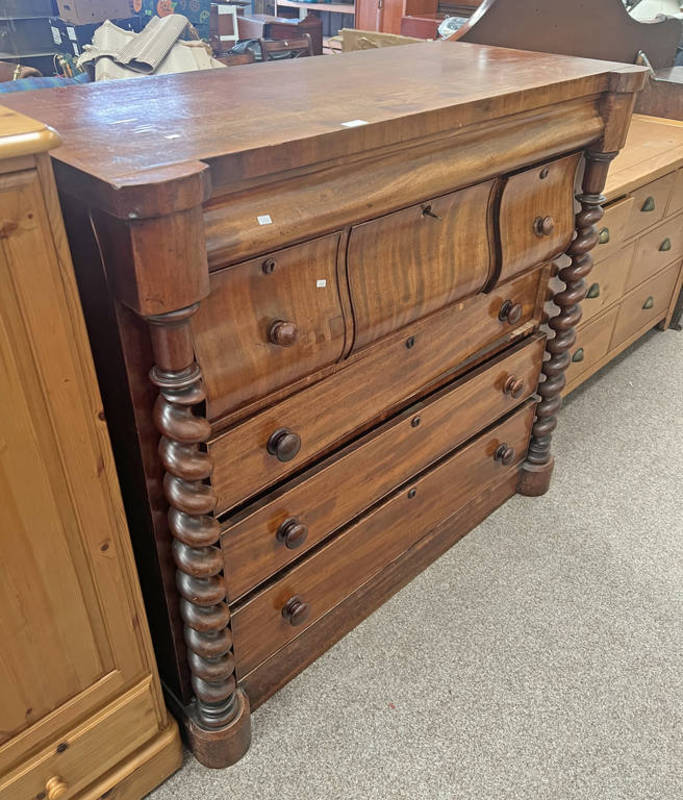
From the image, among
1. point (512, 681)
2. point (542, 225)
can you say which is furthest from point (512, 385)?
point (512, 681)

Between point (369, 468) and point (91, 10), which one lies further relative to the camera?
point (91, 10)

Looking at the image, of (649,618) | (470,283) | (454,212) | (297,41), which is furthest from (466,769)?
(297,41)

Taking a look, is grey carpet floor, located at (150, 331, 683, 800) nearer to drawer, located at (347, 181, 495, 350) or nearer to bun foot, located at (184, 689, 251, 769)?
bun foot, located at (184, 689, 251, 769)

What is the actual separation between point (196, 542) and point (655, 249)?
2.05 m

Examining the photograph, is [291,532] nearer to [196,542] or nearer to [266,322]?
[196,542]

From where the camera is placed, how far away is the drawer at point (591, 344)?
87.0 inches

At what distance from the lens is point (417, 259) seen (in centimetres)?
120

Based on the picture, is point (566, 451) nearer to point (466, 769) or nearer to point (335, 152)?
point (466, 769)

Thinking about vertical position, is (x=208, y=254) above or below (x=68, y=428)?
above

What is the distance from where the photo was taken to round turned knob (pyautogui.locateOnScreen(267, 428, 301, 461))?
3.69ft

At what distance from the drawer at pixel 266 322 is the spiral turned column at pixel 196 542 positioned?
0.18 ft

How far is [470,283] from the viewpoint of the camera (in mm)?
1337

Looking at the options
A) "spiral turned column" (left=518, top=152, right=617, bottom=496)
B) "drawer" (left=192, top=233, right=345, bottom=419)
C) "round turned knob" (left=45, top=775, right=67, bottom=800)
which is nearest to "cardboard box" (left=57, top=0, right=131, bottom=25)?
"spiral turned column" (left=518, top=152, right=617, bottom=496)

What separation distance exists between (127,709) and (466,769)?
26.2 inches
